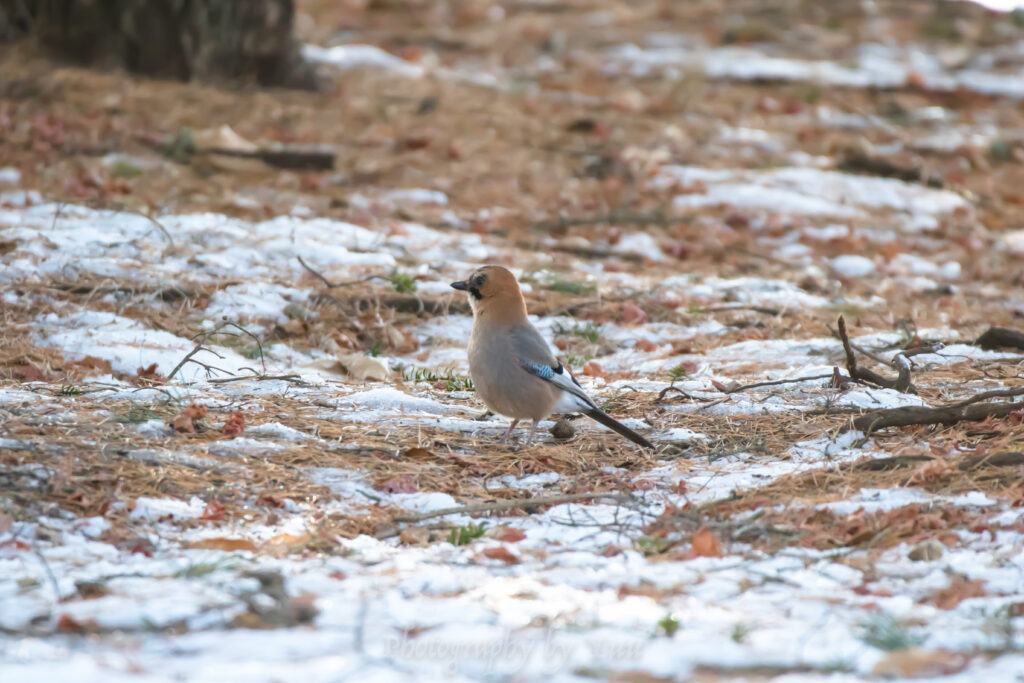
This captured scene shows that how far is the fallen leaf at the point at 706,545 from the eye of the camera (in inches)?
154

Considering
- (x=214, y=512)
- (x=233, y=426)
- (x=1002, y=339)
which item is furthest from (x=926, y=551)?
(x=1002, y=339)

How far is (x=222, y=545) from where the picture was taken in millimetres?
3846

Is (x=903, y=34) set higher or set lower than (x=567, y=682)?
higher

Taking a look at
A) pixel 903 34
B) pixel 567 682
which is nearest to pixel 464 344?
pixel 567 682

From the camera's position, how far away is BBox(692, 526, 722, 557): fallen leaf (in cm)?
392

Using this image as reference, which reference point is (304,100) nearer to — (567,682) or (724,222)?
(724,222)

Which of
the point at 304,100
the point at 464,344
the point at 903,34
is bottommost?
the point at 464,344

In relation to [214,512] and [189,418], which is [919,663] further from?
[189,418]

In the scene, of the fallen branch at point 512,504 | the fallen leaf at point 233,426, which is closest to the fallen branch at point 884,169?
the fallen branch at point 512,504

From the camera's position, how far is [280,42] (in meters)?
11.9

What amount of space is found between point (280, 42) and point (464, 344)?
5.96 m

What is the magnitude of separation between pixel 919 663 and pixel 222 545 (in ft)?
7.06

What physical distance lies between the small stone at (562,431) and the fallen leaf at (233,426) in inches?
56.6

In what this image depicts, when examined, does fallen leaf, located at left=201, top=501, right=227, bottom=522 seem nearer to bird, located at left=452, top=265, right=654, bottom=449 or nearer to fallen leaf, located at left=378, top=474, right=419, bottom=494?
fallen leaf, located at left=378, top=474, right=419, bottom=494
